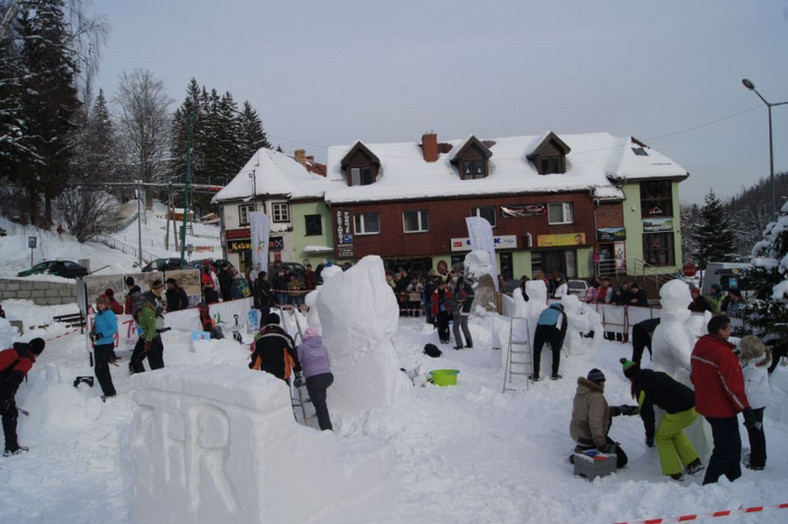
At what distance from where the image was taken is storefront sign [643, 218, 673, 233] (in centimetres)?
3281

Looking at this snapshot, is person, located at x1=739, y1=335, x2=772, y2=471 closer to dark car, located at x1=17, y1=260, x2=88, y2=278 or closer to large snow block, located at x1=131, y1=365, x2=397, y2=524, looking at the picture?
large snow block, located at x1=131, y1=365, x2=397, y2=524

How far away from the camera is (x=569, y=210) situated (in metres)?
32.3

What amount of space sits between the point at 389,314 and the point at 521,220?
2497 centimetres

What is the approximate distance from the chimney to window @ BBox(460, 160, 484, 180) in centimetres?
212

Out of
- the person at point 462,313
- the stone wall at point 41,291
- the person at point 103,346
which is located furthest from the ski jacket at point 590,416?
the stone wall at point 41,291

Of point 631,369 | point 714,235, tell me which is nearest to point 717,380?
point 631,369

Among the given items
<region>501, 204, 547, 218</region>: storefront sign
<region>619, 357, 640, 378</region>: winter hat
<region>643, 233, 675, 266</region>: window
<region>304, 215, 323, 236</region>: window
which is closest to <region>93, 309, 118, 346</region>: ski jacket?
<region>619, 357, 640, 378</region>: winter hat

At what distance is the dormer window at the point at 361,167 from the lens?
Answer: 3278 centimetres

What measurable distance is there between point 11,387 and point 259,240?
1413cm

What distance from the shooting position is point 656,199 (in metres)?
33.0

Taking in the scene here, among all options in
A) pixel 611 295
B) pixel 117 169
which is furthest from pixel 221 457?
pixel 117 169

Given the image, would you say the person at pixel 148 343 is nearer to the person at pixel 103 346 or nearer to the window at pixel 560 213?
the person at pixel 103 346

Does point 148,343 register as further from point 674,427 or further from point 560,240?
point 560,240

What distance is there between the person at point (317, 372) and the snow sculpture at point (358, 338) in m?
0.63
